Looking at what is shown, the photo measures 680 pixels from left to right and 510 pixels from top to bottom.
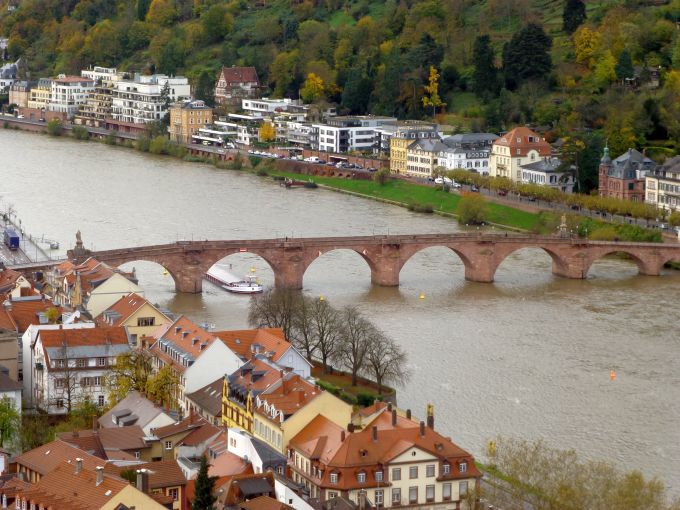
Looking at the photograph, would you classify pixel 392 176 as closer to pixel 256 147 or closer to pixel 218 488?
pixel 256 147

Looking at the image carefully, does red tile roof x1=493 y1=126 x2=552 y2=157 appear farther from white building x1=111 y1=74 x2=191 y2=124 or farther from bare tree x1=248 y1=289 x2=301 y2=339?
bare tree x1=248 y1=289 x2=301 y2=339

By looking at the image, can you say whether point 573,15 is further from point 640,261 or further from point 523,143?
point 640,261

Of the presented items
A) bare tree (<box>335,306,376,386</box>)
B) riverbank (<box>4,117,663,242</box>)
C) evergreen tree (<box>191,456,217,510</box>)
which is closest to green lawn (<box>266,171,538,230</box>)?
riverbank (<box>4,117,663,242</box>)

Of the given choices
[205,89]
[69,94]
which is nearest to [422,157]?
[205,89]

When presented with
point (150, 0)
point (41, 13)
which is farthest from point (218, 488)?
point (41, 13)

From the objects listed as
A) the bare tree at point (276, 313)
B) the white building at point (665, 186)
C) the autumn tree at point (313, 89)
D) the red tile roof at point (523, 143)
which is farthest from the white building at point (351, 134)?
the bare tree at point (276, 313)

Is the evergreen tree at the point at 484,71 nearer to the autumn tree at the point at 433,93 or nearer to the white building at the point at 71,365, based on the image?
the autumn tree at the point at 433,93

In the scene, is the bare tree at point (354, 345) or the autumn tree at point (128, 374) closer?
the autumn tree at point (128, 374)
